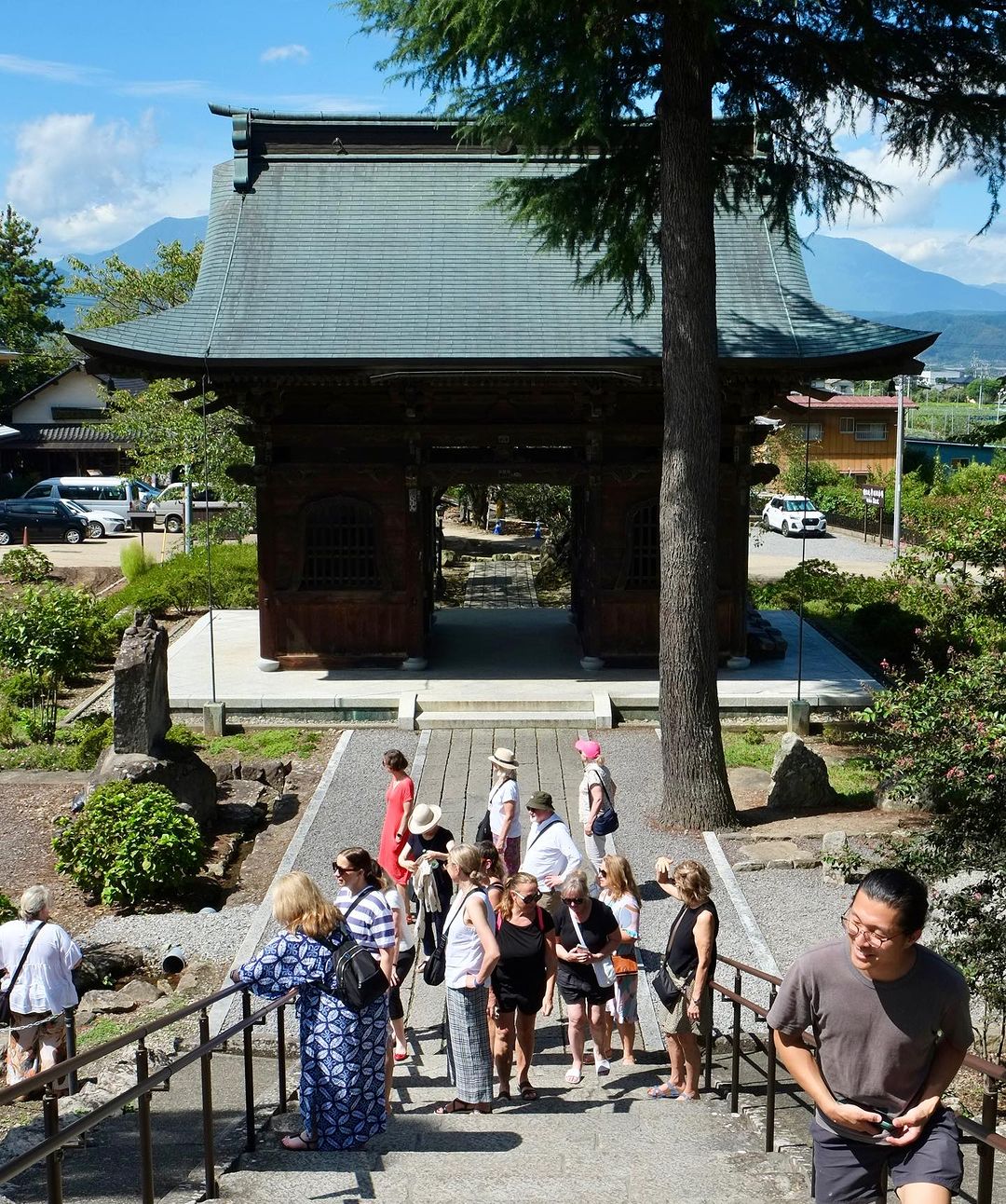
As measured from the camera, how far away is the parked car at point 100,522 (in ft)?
149

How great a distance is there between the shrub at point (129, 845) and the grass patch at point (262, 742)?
11.4 ft

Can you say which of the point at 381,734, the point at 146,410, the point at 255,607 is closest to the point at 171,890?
the point at 381,734

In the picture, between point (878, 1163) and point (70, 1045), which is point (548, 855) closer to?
point (70, 1045)

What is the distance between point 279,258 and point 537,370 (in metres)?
5.19

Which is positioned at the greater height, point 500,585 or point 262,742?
point 500,585

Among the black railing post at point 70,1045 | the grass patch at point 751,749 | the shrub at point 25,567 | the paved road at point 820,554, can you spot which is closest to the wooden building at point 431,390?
the grass patch at point 751,749

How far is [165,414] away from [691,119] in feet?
67.4

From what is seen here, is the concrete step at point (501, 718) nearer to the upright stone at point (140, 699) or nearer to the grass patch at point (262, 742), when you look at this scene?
the grass patch at point (262, 742)

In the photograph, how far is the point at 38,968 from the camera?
7641mm

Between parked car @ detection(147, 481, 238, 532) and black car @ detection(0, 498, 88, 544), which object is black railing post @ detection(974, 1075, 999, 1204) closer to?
black car @ detection(0, 498, 88, 544)

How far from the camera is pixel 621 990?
25.5ft

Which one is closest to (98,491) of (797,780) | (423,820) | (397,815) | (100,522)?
(100,522)

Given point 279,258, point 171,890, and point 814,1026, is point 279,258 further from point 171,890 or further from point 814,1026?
point 814,1026

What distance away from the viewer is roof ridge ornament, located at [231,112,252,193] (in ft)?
67.1
